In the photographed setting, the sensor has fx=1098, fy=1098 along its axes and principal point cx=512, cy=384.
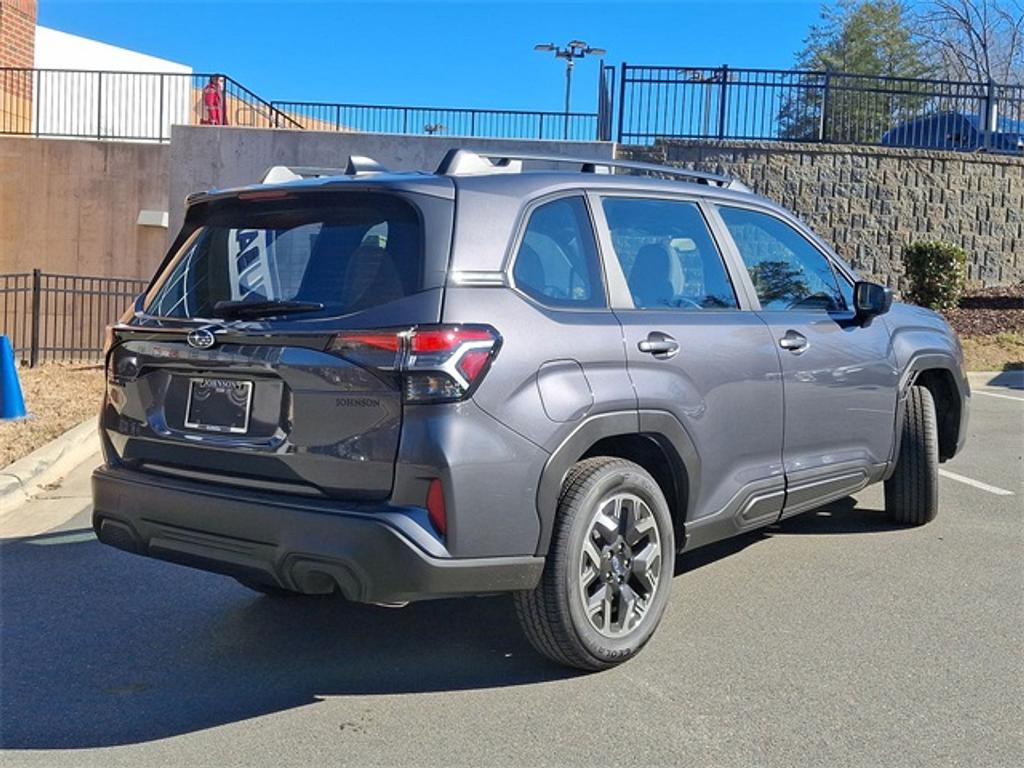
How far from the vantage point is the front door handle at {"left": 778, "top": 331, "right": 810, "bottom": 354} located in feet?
16.7

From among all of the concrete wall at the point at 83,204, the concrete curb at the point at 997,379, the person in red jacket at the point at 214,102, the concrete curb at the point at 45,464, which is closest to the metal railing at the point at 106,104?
the person in red jacket at the point at 214,102

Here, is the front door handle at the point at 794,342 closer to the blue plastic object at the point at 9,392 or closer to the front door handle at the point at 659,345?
the front door handle at the point at 659,345

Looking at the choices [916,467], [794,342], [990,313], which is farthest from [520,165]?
[990,313]

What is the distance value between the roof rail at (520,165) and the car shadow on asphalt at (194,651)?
1.93 metres

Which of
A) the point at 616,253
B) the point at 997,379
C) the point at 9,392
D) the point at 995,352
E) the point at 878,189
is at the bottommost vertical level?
the point at 9,392

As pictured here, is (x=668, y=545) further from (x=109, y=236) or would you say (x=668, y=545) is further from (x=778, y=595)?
(x=109, y=236)

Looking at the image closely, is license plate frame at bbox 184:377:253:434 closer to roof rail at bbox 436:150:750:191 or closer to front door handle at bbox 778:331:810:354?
roof rail at bbox 436:150:750:191

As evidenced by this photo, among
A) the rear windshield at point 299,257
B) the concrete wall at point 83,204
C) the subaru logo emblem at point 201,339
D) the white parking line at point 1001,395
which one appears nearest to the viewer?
the rear windshield at point 299,257

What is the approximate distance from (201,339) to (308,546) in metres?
0.88

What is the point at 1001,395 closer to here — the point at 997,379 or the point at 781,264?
the point at 997,379

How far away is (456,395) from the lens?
3.58 metres

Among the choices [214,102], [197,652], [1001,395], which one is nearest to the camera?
[197,652]

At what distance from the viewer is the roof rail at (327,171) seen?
4.50 m

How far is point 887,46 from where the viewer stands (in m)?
31.9
